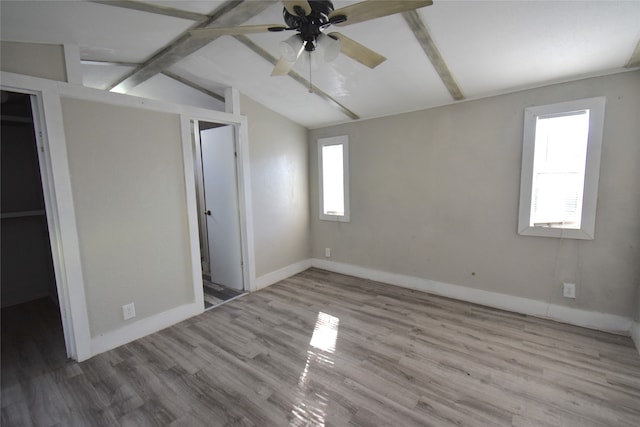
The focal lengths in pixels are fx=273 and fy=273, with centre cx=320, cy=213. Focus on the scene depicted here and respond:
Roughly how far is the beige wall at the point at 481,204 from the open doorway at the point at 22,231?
3600 millimetres

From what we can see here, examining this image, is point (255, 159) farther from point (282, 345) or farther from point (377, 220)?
point (282, 345)

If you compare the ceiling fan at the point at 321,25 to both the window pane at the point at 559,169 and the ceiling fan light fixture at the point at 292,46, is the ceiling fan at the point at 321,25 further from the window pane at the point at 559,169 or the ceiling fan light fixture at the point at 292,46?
the window pane at the point at 559,169

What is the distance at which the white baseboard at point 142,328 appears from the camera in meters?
2.32

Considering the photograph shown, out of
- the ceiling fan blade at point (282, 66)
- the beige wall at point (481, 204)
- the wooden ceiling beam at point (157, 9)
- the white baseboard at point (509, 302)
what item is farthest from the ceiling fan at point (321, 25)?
the white baseboard at point (509, 302)

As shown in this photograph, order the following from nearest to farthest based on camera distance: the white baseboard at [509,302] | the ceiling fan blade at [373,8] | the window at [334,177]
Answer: the ceiling fan blade at [373,8]
the white baseboard at [509,302]
the window at [334,177]

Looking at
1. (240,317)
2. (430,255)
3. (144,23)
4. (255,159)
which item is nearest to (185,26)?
(144,23)

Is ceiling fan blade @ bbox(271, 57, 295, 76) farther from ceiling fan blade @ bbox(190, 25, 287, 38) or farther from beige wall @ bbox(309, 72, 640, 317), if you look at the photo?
beige wall @ bbox(309, 72, 640, 317)

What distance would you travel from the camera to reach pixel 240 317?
2.90 meters

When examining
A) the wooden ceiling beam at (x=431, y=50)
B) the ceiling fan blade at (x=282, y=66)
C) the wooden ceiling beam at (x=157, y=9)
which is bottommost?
the ceiling fan blade at (x=282, y=66)

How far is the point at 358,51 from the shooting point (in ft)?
5.70

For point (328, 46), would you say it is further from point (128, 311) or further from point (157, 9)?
point (128, 311)

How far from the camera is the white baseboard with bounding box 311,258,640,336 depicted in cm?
244

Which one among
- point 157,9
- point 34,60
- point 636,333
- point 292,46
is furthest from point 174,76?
point 636,333

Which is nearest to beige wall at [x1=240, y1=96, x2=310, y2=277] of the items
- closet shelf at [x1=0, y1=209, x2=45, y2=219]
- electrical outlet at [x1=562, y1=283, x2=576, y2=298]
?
closet shelf at [x1=0, y1=209, x2=45, y2=219]
